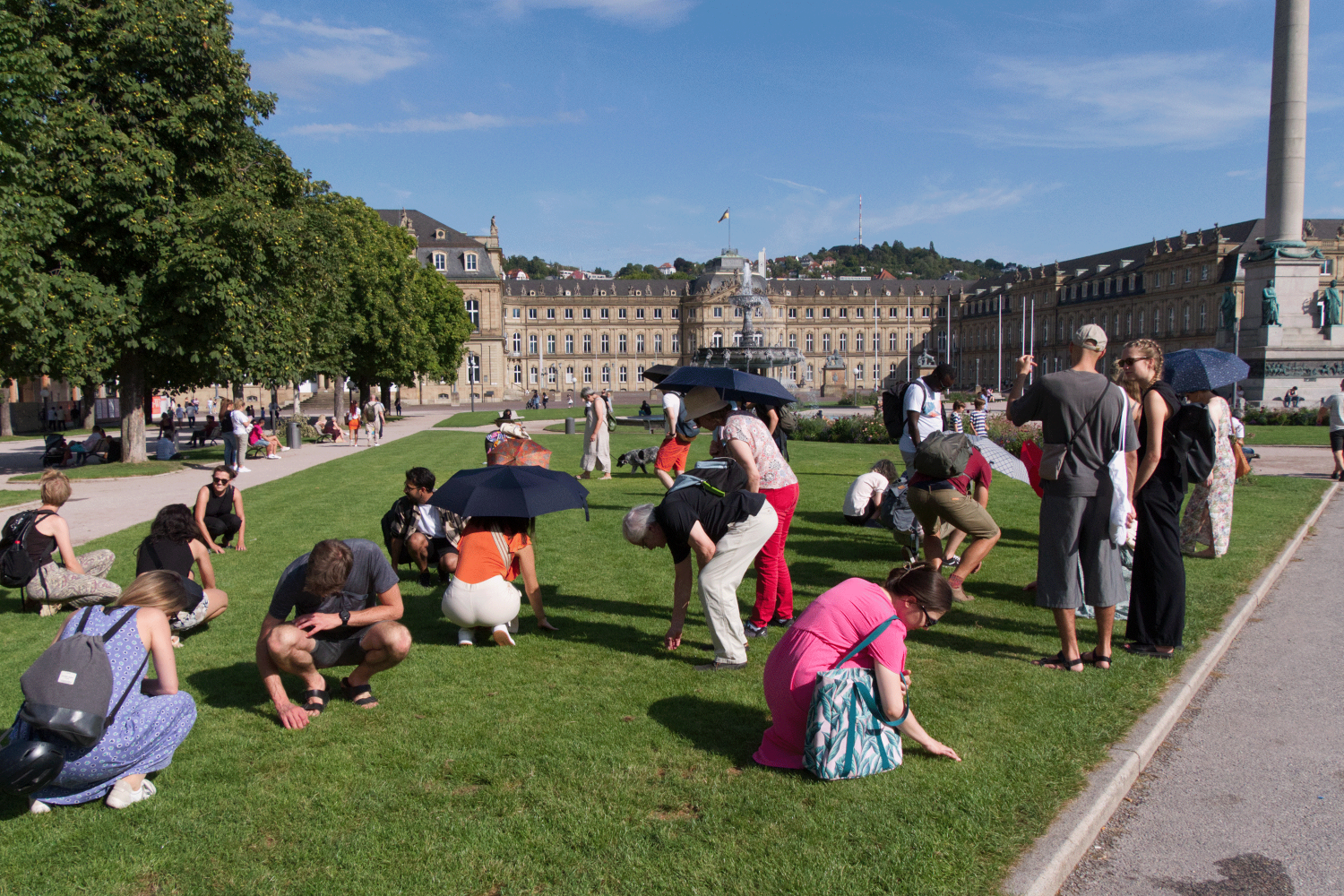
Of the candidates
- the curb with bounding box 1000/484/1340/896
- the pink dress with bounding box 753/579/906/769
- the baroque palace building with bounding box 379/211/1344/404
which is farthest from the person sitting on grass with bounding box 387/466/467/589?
the baroque palace building with bounding box 379/211/1344/404

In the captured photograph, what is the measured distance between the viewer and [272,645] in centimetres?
523

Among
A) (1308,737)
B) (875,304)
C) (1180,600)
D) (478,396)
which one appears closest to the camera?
(1308,737)

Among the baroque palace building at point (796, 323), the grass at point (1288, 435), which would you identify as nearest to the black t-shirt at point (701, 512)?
the grass at point (1288, 435)

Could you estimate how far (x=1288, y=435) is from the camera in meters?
27.2

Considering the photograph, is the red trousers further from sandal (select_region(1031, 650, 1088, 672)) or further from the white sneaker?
the white sneaker

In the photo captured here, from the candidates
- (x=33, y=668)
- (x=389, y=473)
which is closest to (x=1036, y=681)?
(x=33, y=668)

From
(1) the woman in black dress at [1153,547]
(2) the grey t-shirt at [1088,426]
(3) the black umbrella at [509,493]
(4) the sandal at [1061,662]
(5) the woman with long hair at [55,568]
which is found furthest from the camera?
(5) the woman with long hair at [55,568]

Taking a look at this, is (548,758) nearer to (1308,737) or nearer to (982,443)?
(1308,737)

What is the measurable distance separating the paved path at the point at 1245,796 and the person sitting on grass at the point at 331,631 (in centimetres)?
380

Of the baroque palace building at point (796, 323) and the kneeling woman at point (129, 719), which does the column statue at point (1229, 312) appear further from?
the baroque palace building at point (796, 323)

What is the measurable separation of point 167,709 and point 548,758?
185 cm

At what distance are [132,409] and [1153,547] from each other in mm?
24049

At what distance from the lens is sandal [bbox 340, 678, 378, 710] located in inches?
221

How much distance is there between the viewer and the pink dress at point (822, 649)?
4.36m
